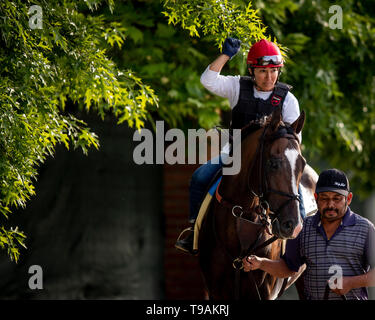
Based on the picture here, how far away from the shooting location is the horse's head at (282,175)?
5758 millimetres

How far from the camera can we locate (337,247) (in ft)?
17.3

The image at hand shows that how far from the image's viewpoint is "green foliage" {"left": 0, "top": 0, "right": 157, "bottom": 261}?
656 centimetres

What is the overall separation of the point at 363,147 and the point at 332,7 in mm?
2845

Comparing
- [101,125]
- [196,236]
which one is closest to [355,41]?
[101,125]

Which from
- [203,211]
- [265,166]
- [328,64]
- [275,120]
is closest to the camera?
[265,166]

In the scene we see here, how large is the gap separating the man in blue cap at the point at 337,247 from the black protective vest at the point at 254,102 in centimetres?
143

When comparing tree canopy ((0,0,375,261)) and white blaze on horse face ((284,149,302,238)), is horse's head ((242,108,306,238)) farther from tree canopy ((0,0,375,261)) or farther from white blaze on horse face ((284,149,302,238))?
tree canopy ((0,0,375,261))

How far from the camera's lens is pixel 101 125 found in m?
11.9

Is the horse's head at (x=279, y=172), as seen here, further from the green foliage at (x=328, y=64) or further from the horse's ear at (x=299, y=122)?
the green foliage at (x=328, y=64)

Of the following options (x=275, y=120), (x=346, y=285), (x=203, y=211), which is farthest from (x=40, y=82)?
(x=346, y=285)

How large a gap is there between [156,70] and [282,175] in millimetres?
4645

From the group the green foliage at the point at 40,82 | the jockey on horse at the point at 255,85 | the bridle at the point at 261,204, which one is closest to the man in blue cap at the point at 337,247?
the bridle at the point at 261,204

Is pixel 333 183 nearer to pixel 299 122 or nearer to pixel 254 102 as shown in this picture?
pixel 299 122

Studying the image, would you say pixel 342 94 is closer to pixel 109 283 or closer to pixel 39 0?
pixel 109 283
